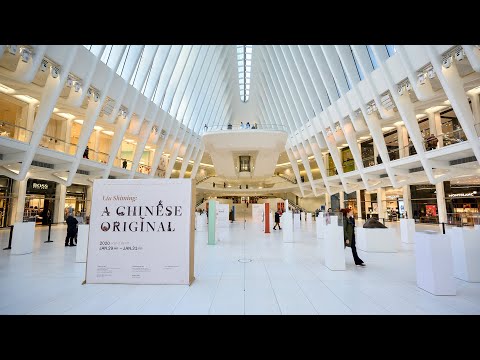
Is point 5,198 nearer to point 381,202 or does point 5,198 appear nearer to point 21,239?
point 21,239

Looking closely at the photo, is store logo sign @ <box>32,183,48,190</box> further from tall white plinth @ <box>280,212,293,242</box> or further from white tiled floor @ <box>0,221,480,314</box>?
tall white plinth @ <box>280,212,293,242</box>

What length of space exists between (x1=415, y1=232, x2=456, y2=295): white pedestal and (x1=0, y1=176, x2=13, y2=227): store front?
23.9m

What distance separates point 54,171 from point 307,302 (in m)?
18.1

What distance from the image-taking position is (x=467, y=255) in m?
5.49

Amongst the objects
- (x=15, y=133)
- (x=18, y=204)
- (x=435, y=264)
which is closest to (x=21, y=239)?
(x=435, y=264)

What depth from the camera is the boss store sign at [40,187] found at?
62.7 feet

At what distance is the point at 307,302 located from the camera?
4.04 m

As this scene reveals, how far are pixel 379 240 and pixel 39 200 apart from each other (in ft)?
81.8

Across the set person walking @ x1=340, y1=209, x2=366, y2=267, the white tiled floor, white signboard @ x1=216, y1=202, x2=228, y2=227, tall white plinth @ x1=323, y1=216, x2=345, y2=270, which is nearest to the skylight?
white signboard @ x1=216, y1=202, x2=228, y2=227

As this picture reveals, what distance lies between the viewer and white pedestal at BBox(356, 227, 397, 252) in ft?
29.6

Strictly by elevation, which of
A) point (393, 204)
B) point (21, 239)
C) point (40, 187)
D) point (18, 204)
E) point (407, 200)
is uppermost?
point (40, 187)

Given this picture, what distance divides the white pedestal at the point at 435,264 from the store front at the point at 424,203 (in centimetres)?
2042
